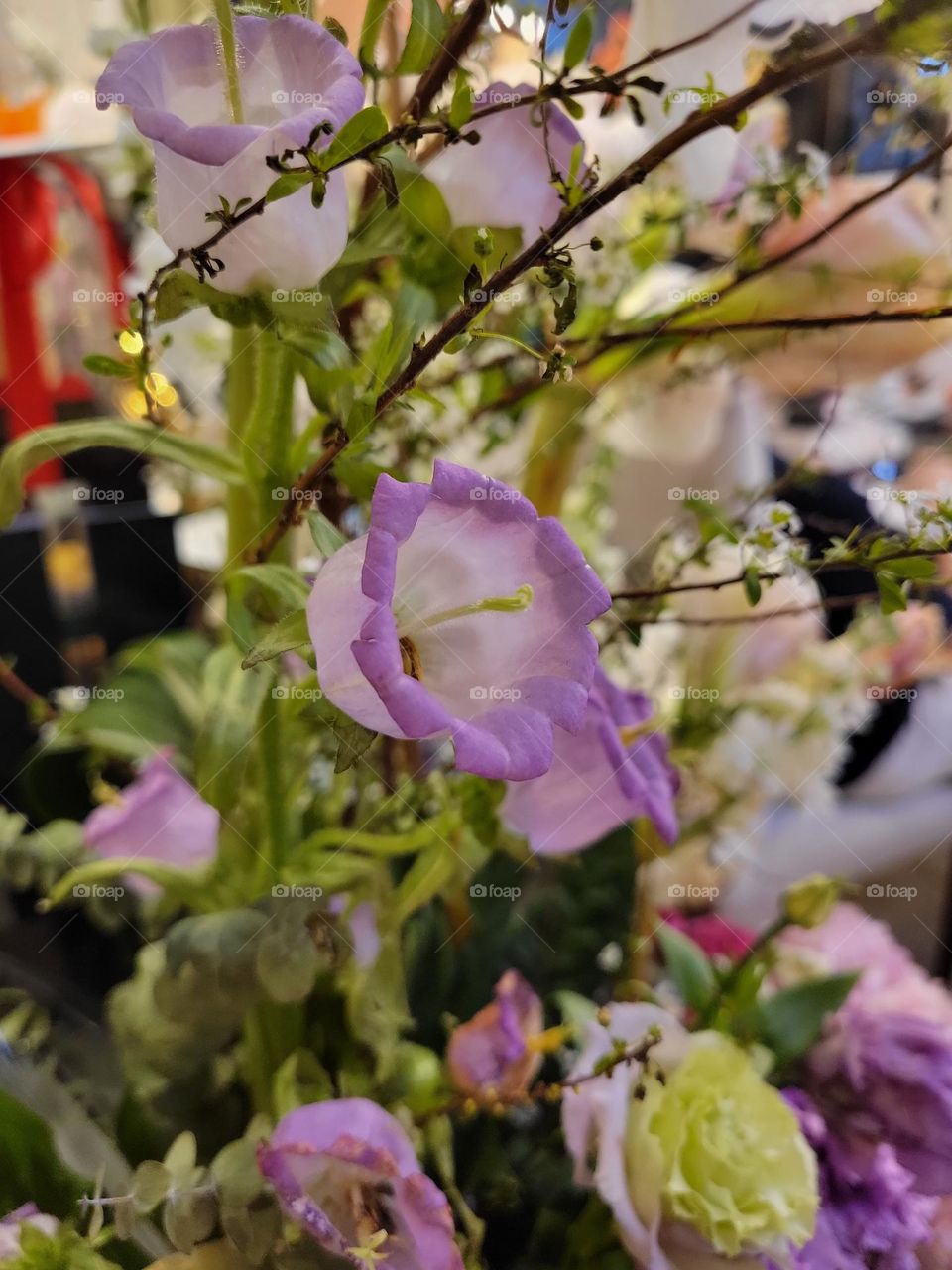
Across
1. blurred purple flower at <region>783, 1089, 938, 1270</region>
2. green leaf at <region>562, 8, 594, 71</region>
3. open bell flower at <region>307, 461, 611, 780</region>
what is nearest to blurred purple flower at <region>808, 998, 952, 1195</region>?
blurred purple flower at <region>783, 1089, 938, 1270</region>

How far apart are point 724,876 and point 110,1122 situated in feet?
1.41

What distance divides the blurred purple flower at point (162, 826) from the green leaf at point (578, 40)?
0.93ft

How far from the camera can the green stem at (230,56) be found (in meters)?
0.22

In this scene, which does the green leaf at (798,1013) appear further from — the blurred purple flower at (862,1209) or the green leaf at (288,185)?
the green leaf at (288,185)

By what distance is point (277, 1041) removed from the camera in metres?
0.34

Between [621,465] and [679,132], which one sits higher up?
[679,132]

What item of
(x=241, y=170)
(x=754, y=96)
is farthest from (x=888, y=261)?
(x=241, y=170)

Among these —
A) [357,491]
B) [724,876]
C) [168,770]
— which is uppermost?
[357,491]

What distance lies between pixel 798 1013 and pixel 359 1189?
0.20 m

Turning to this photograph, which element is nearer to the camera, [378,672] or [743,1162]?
[378,672]

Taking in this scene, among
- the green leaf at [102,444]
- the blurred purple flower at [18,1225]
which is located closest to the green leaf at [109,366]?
the green leaf at [102,444]

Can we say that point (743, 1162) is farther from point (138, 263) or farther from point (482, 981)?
point (138, 263)

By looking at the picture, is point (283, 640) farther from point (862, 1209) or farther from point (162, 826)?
point (862, 1209)

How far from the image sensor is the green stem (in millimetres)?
222
